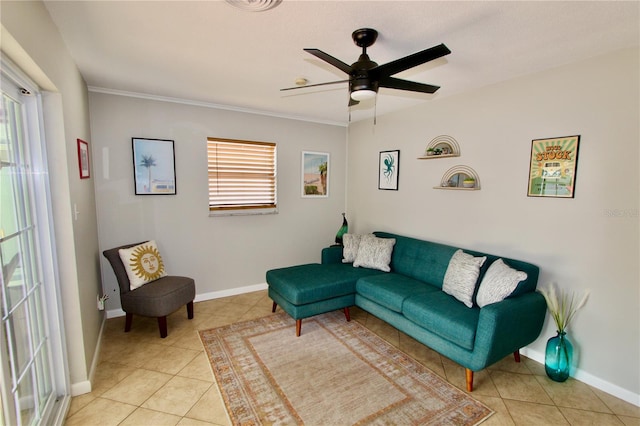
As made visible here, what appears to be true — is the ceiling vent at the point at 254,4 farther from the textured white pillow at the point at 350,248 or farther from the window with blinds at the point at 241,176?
the textured white pillow at the point at 350,248

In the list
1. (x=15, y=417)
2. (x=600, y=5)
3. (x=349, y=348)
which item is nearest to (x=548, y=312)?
(x=349, y=348)

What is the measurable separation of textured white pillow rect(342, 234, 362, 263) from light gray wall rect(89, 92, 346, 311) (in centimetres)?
92

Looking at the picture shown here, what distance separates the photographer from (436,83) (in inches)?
114

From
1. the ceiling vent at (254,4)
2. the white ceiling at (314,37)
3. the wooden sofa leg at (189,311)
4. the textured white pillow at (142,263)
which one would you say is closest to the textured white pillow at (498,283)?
the white ceiling at (314,37)

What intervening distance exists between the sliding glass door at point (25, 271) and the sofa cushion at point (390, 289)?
245 cm

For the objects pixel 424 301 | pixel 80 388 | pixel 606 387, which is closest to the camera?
pixel 80 388

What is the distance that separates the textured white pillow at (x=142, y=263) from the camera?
3021 mm

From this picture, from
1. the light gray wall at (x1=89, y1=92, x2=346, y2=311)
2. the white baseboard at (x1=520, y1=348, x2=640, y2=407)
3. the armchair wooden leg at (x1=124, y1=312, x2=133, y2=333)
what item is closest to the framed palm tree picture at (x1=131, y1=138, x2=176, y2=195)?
the light gray wall at (x1=89, y1=92, x2=346, y2=311)

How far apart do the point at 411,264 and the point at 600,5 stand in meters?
2.49

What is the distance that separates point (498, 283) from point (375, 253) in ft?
4.64

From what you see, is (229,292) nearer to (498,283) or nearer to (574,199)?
(498,283)

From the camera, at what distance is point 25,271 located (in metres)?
1.72

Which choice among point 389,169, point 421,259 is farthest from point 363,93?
point 389,169

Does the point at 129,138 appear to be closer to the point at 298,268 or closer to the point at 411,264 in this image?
the point at 298,268
